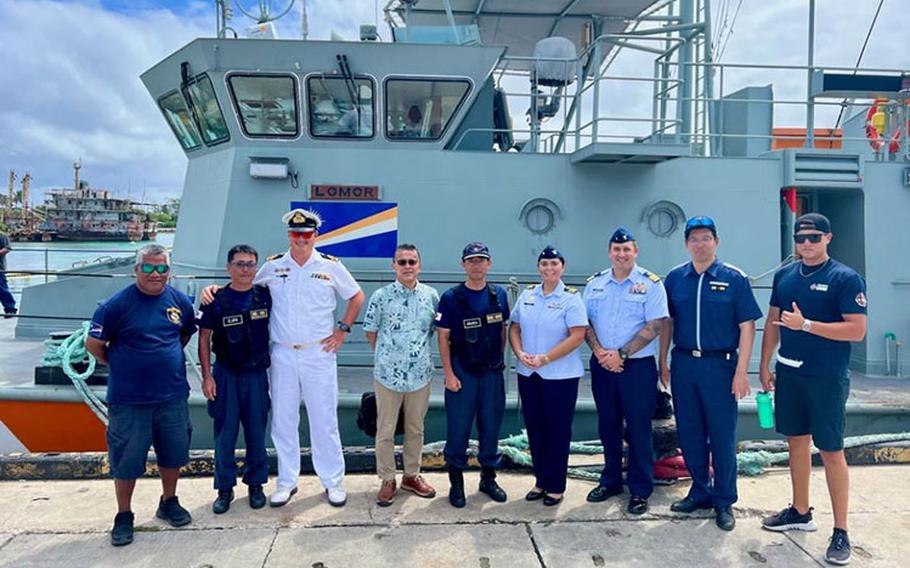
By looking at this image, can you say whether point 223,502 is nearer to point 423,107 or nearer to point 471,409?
point 471,409

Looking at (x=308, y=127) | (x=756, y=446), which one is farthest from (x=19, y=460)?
(x=756, y=446)

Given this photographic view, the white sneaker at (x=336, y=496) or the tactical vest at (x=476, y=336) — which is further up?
the tactical vest at (x=476, y=336)

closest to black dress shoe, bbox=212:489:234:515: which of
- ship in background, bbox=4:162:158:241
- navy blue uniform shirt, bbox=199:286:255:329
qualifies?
navy blue uniform shirt, bbox=199:286:255:329

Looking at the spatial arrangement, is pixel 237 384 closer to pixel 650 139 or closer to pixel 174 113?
pixel 174 113

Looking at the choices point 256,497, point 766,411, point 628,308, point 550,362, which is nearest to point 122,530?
point 256,497

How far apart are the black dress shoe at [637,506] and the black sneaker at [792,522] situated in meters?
0.61

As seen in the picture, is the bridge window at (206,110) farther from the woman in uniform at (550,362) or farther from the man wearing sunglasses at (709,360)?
the man wearing sunglasses at (709,360)

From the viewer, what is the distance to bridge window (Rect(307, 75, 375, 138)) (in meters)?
5.86

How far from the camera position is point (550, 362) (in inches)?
136

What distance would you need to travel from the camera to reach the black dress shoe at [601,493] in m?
3.66

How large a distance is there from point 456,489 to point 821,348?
2.03 metres

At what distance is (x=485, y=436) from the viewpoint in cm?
363

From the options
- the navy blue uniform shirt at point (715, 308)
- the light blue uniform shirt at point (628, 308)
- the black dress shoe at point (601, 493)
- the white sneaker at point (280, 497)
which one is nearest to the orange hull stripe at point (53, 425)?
the white sneaker at point (280, 497)

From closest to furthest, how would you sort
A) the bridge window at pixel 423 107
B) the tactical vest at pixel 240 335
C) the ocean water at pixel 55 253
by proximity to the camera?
the tactical vest at pixel 240 335 < the bridge window at pixel 423 107 < the ocean water at pixel 55 253
